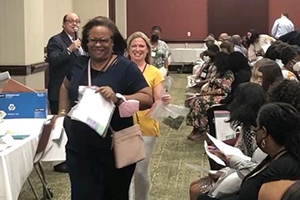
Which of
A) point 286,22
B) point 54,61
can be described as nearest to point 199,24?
point 286,22

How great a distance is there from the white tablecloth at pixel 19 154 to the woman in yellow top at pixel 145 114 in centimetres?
63

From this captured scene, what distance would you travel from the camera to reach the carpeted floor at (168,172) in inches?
207

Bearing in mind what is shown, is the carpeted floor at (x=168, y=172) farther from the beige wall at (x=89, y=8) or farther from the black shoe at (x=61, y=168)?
the beige wall at (x=89, y=8)

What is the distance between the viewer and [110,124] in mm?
3305

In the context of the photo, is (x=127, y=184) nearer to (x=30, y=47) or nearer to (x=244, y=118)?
(x=244, y=118)

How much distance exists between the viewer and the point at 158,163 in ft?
21.3

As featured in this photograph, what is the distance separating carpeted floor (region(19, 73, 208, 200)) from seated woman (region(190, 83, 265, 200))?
138 centimetres

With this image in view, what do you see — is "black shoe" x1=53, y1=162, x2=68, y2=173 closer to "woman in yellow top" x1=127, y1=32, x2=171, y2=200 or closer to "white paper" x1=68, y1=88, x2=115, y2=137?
"woman in yellow top" x1=127, y1=32, x2=171, y2=200

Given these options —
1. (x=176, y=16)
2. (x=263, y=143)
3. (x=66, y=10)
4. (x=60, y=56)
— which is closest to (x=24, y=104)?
(x=60, y=56)

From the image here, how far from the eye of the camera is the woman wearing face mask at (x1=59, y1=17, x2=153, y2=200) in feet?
10.8

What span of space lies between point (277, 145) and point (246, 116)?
1104mm

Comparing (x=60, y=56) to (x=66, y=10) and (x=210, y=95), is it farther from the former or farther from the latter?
(x=66, y=10)

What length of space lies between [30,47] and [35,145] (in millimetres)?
3553

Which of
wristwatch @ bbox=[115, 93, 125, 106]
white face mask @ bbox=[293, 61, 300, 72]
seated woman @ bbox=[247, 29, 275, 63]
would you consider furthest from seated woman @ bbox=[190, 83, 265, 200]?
seated woman @ bbox=[247, 29, 275, 63]
